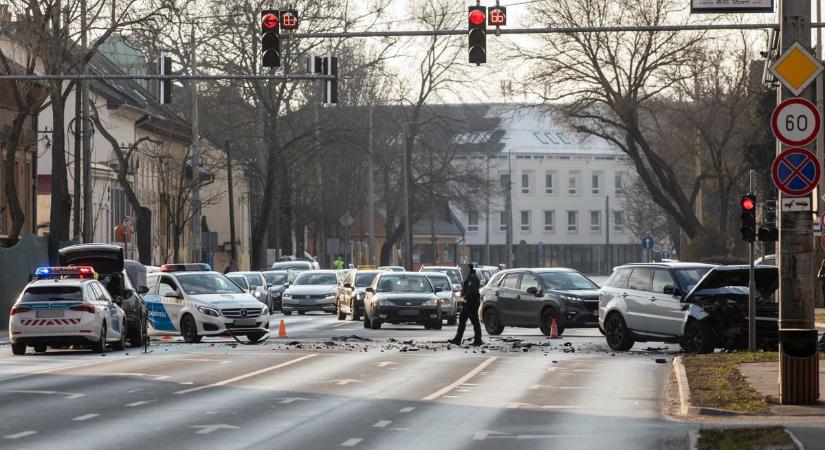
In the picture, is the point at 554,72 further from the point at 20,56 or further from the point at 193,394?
the point at 193,394

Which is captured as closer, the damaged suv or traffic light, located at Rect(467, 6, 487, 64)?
traffic light, located at Rect(467, 6, 487, 64)

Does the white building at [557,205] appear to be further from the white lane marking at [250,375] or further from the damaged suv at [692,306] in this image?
the white lane marking at [250,375]

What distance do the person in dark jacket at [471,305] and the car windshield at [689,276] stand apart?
478cm

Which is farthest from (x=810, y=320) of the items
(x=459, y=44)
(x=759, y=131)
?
(x=459, y=44)

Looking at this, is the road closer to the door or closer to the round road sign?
the door

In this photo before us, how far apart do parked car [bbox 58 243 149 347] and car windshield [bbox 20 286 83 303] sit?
7.43 ft

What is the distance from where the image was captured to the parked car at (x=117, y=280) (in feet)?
110

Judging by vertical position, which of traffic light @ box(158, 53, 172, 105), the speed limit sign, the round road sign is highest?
traffic light @ box(158, 53, 172, 105)

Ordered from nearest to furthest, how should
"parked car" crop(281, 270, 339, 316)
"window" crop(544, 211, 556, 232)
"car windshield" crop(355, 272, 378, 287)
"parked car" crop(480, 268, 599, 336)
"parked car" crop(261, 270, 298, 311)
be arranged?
"parked car" crop(480, 268, 599, 336) → "car windshield" crop(355, 272, 378, 287) → "parked car" crop(281, 270, 339, 316) → "parked car" crop(261, 270, 298, 311) → "window" crop(544, 211, 556, 232)

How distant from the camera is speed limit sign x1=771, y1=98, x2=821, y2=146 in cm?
1747

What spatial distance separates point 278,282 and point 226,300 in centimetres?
2555

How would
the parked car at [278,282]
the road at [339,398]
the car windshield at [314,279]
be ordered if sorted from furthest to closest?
1. the parked car at [278,282]
2. the car windshield at [314,279]
3. the road at [339,398]

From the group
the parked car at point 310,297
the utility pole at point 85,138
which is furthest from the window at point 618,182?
the utility pole at point 85,138

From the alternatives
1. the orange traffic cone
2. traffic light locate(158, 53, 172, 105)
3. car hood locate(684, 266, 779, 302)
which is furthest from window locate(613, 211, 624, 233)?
car hood locate(684, 266, 779, 302)
